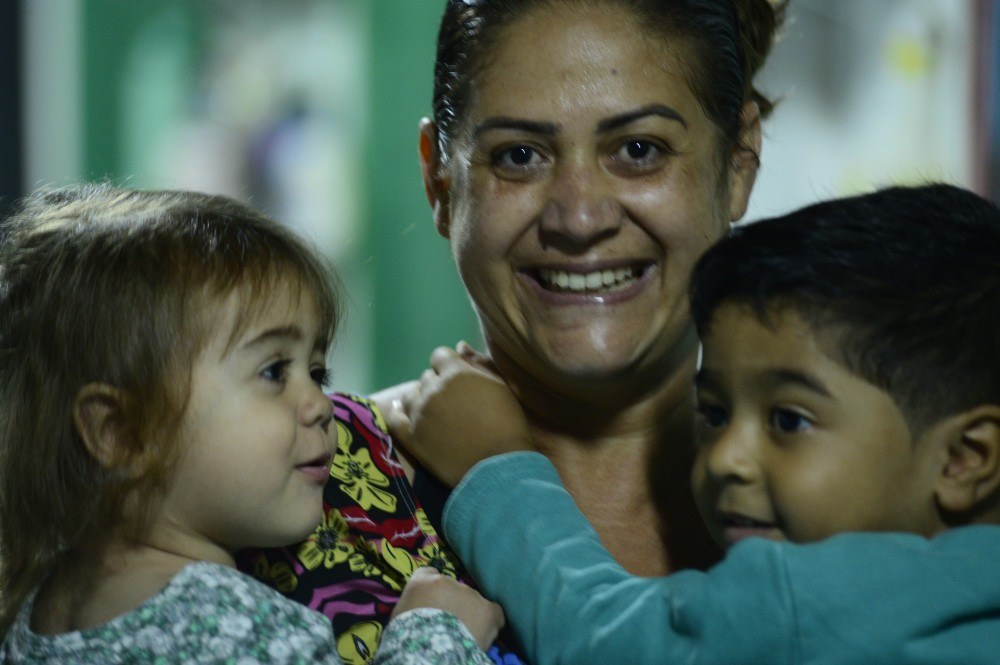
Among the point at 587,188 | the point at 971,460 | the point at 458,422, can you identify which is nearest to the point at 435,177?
the point at 587,188

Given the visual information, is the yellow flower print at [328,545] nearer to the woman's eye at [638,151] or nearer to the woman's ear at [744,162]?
the woman's eye at [638,151]

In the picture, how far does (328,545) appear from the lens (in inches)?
64.8

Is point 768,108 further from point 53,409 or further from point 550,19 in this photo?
point 53,409

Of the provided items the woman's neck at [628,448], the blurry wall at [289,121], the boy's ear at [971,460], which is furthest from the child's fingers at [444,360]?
the blurry wall at [289,121]

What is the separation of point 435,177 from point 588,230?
0.38 m

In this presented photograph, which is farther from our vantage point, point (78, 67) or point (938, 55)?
point (938, 55)

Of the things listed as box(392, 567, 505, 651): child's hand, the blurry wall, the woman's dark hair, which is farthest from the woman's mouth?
the blurry wall

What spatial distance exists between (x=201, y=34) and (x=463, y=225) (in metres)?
2.88

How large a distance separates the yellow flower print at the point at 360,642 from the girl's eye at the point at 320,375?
303 millimetres

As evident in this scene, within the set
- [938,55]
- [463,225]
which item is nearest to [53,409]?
[463,225]

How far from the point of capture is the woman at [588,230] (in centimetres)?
174

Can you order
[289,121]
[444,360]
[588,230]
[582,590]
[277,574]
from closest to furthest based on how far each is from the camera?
[582,590]
[277,574]
[588,230]
[444,360]
[289,121]

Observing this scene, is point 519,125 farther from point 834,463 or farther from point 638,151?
point 834,463

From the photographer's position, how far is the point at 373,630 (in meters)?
1.58
